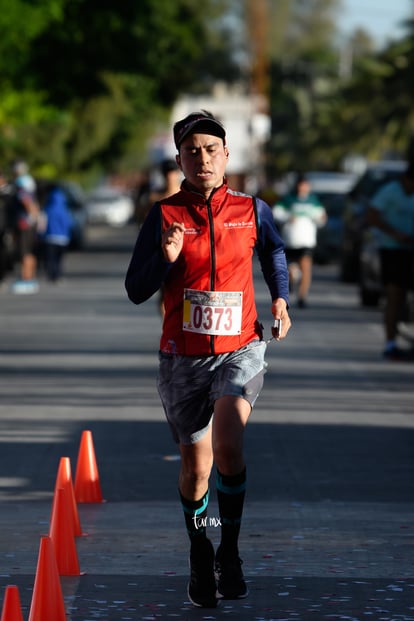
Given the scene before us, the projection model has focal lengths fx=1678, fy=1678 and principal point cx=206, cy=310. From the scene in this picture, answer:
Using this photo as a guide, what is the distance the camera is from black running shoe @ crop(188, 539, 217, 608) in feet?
20.8

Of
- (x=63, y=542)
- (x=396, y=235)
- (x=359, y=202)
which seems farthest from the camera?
(x=359, y=202)

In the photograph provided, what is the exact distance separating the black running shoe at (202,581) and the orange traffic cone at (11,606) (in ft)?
3.63

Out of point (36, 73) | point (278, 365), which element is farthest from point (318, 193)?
point (278, 365)

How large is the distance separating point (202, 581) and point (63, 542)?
0.83 metres

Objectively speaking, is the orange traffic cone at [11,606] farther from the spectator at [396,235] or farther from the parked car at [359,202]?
the parked car at [359,202]

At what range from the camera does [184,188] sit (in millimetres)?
6582

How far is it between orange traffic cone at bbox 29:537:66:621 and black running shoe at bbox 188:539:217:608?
2.29 feet

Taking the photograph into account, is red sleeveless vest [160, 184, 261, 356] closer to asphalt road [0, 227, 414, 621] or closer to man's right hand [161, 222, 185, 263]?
man's right hand [161, 222, 185, 263]

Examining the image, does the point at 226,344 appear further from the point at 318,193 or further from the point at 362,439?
the point at 318,193

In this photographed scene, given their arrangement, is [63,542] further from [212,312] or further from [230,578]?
[212,312]

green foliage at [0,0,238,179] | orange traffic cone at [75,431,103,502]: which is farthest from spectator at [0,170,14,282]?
orange traffic cone at [75,431,103,502]

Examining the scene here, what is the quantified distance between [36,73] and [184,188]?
142 feet

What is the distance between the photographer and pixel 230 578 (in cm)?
641

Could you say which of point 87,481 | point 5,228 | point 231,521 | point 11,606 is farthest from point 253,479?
point 5,228
